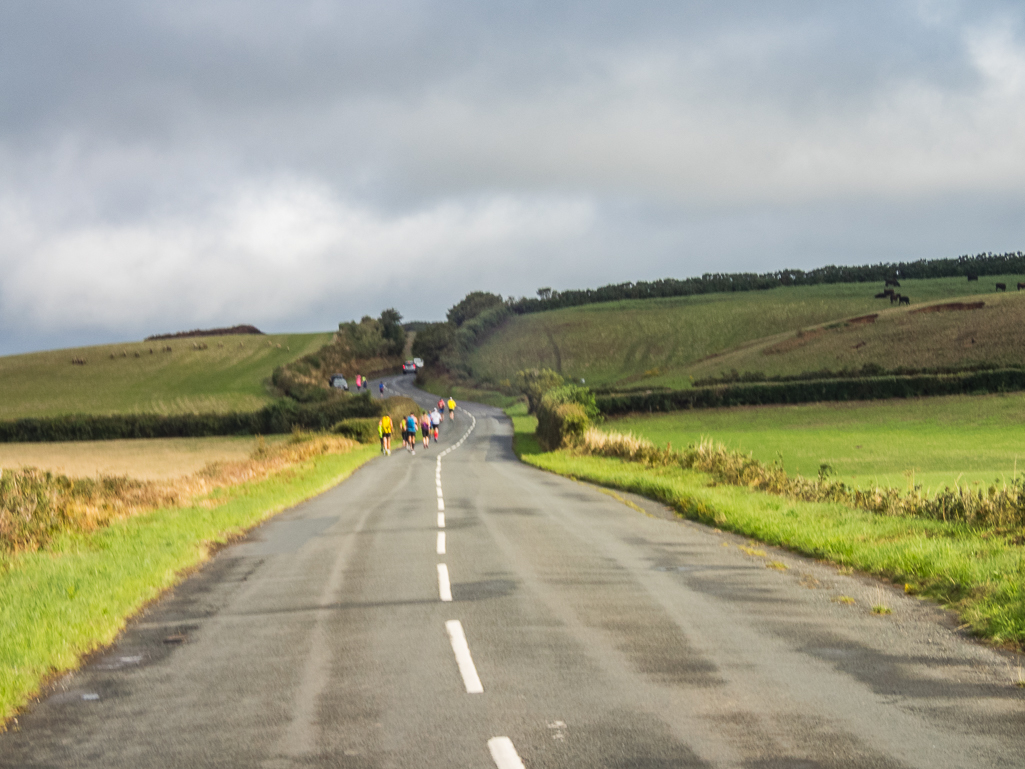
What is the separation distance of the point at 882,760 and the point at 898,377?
2406 inches

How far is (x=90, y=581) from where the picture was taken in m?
10.8

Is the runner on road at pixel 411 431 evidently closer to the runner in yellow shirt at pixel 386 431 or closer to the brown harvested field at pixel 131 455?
the runner in yellow shirt at pixel 386 431

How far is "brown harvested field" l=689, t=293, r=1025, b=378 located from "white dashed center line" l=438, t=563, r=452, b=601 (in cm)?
6116

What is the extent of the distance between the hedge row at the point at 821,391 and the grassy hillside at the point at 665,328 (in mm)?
27592

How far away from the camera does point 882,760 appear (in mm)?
5074

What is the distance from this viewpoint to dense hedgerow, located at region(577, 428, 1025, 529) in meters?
13.8

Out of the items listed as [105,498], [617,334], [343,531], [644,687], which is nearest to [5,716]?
[644,687]

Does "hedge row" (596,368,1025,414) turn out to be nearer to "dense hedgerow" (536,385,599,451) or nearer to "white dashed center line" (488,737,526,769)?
"dense hedgerow" (536,385,599,451)

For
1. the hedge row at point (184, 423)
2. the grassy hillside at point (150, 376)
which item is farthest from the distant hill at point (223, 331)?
the hedge row at point (184, 423)

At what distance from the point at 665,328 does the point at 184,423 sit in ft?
223

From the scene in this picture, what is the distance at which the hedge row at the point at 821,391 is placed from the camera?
5941 cm

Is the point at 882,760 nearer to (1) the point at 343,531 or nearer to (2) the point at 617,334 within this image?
(1) the point at 343,531

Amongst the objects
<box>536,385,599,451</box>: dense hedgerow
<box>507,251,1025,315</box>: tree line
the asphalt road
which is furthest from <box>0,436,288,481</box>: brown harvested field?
<box>507,251,1025,315</box>: tree line

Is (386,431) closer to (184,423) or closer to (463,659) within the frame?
(184,423)
